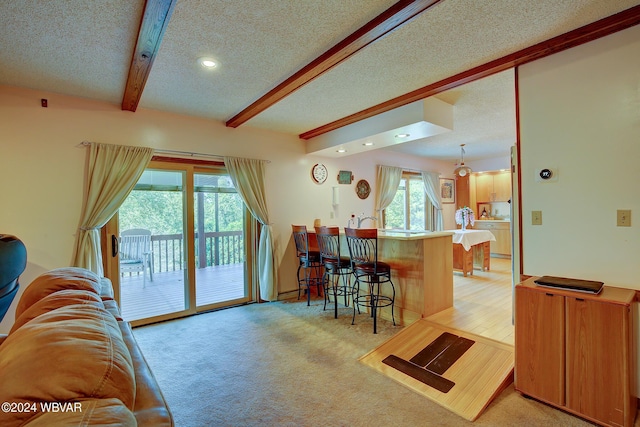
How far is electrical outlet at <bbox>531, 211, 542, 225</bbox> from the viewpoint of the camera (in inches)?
90.1

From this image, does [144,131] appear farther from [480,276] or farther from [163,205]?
[480,276]

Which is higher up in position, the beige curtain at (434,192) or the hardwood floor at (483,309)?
the beige curtain at (434,192)

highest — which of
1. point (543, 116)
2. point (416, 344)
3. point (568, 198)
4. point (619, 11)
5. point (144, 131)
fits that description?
point (619, 11)

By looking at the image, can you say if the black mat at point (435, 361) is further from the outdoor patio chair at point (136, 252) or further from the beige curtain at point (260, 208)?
the outdoor patio chair at point (136, 252)

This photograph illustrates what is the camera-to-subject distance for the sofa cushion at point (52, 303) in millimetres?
1131

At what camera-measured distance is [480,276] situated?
532 centimetres

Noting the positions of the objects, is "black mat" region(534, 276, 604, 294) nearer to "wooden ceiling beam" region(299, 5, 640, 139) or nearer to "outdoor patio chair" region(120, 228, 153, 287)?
"wooden ceiling beam" region(299, 5, 640, 139)

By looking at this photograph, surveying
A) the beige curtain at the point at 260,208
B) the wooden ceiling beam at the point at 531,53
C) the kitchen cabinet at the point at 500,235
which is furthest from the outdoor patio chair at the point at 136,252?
the kitchen cabinet at the point at 500,235

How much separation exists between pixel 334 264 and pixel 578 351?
7.64 ft

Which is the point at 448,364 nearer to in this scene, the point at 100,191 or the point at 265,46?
the point at 265,46

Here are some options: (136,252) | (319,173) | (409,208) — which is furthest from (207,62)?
(409,208)

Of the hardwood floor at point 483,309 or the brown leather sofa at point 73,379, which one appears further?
the hardwood floor at point 483,309

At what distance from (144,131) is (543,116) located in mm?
3895

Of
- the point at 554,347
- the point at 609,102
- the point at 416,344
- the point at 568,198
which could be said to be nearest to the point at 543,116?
the point at 609,102
